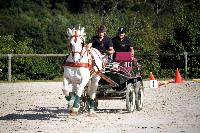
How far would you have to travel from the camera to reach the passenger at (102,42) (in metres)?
12.5

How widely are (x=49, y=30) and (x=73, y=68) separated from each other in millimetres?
39772

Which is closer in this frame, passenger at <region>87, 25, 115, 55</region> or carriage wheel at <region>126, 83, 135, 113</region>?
carriage wheel at <region>126, 83, 135, 113</region>

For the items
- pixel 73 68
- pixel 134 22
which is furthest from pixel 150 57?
pixel 73 68

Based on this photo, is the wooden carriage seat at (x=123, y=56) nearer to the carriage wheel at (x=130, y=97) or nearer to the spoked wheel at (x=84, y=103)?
the carriage wheel at (x=130, y=97)

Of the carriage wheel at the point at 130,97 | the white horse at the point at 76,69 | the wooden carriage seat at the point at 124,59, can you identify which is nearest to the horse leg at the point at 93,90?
the white horse at the point at 76,69

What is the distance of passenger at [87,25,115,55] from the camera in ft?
41.2

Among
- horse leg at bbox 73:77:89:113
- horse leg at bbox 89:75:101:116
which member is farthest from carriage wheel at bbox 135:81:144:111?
horse leg at bbox 73:77:89:113

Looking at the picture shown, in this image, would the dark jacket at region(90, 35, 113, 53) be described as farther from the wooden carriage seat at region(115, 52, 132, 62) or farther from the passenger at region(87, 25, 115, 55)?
the wooden carriage seat at region(115, 52, 132, 62)

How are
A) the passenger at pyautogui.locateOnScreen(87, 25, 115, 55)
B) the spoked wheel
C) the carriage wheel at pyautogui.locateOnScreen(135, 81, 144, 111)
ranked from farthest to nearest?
the carriage wheel at pyautogui.locateOnScreen(135, 81, 144, 111) → the passenger at pyautogui.locateOnScreen(87, 25, 115, 55) → the spoked wheel

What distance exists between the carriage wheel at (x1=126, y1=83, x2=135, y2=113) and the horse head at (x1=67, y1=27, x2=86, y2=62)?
1639 mm

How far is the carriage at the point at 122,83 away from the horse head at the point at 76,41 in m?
0.99

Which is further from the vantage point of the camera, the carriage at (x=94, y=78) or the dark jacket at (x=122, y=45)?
the dark jacket at (x=122, y=45)

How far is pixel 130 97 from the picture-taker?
12.7m

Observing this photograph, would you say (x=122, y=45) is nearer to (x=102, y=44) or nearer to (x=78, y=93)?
(x=102, y=44)
